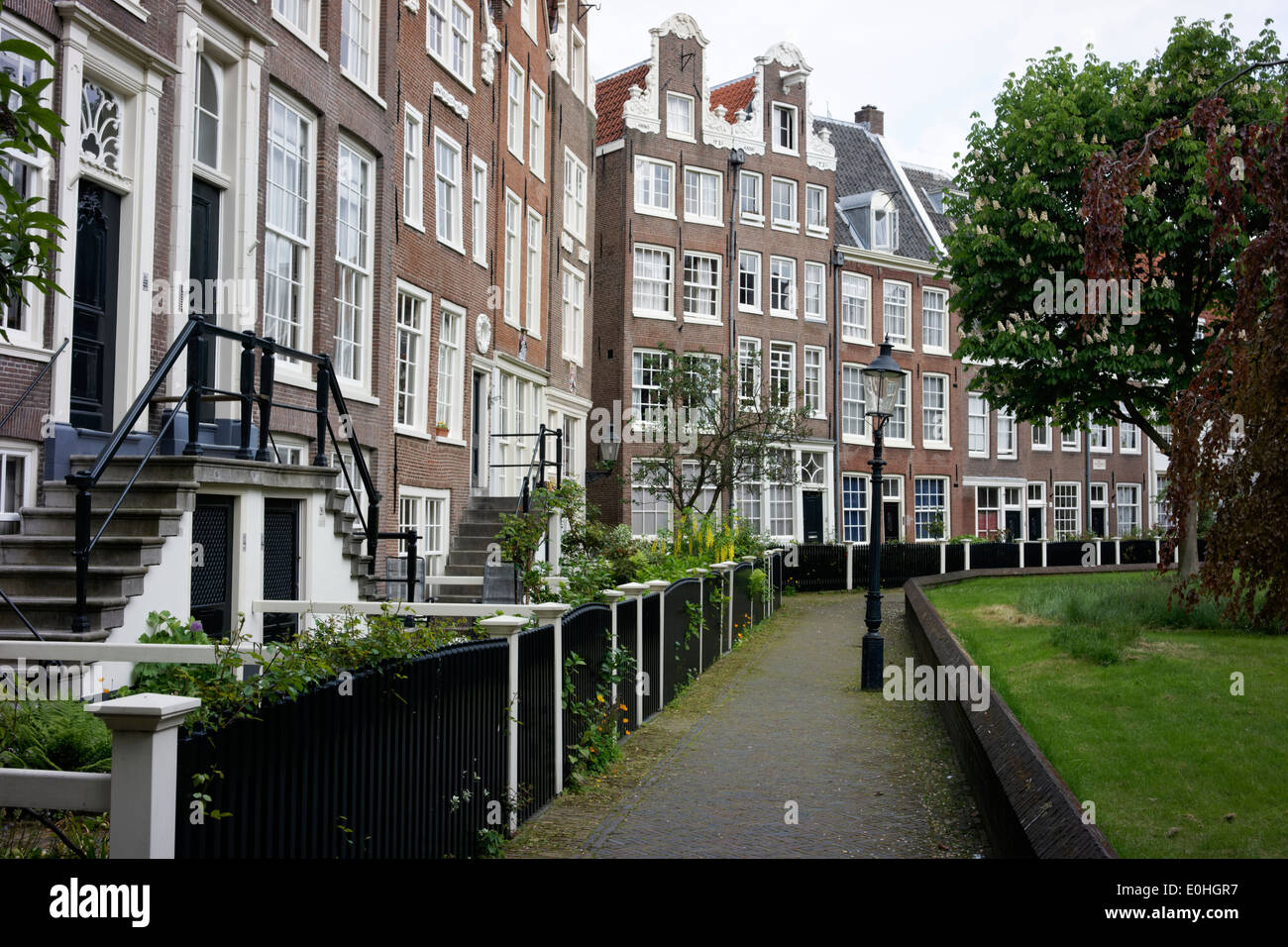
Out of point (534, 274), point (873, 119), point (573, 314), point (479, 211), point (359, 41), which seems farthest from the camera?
point (873, 119)

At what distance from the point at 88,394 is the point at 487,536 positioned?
32.4 feet

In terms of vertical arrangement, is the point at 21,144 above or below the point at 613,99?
below

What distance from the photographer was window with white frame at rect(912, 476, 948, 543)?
40812 mm

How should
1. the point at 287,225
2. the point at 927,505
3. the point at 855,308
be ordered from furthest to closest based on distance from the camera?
the point at 927,505 → the point at 855,308 → the point at 287,225

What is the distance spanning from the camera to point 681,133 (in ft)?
117

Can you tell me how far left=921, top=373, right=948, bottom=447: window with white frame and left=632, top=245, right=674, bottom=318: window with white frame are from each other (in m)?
11.7

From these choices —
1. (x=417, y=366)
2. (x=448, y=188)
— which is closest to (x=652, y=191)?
(x=448, y=188)

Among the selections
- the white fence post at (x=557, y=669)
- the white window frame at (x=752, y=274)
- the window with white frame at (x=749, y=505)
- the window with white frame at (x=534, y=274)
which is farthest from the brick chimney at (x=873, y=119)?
the white fence post at (x=557, y=669)

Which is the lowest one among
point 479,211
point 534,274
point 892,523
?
point 892,523

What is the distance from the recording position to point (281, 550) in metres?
10.5

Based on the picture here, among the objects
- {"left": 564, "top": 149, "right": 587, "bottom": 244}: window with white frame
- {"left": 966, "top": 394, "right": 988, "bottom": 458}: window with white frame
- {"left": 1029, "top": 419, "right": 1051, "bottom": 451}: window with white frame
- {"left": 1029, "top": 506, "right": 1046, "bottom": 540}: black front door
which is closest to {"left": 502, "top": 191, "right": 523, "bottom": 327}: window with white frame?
{"left": 564, "top": 149, "right": 587, "bottom": 244}: window with white frame

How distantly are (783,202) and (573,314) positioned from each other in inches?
478

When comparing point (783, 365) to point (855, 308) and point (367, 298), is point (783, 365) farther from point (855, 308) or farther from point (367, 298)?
point (367, 298)

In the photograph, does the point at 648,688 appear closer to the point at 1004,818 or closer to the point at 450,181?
the point at 1004,818
